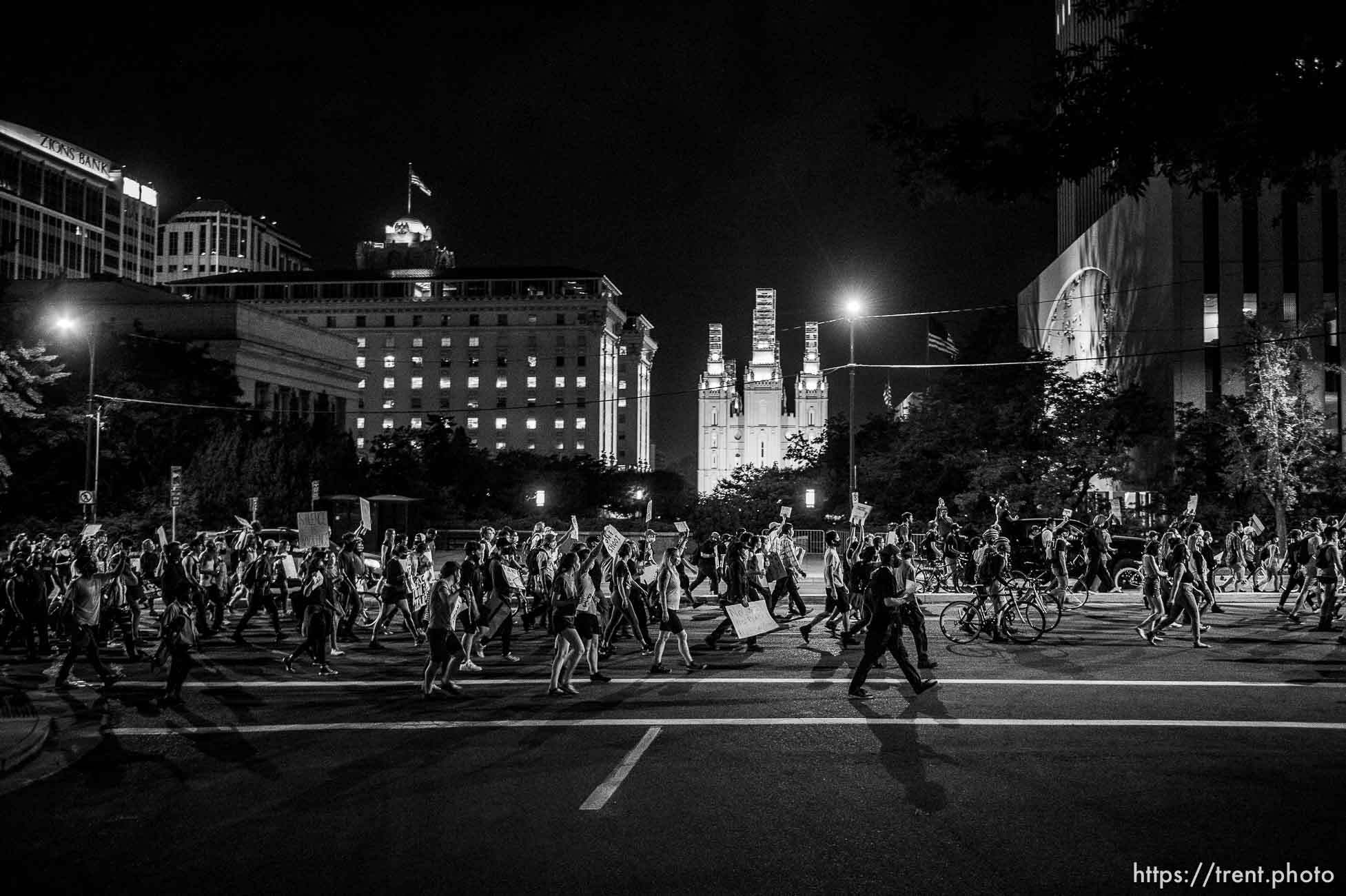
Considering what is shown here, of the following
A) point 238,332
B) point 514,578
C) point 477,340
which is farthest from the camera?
point 477,340

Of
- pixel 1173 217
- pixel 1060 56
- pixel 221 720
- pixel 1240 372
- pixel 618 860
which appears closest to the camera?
pixel 618 860

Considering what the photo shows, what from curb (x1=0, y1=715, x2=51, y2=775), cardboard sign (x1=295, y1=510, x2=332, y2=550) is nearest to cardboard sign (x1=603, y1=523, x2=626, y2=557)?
curb (x1=0, y1=715, x2=51, y2=775)

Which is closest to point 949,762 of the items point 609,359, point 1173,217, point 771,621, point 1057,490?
point 771,621

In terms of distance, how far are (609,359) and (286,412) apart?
2918 inches

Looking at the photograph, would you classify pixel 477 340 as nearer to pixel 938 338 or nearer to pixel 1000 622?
pixel 938 338

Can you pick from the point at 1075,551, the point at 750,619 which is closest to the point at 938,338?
the point at 1075,551

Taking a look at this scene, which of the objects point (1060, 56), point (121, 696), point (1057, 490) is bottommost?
point (121, 696)

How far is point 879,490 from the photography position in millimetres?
44906

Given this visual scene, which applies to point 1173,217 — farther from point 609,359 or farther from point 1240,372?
point 609,359

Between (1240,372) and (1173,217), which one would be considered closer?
(1240,372)

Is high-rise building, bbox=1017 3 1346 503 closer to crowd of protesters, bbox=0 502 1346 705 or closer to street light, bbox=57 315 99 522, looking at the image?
crowd of protesters, bbox=0 502 1346 705

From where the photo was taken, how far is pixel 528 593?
20766 mm

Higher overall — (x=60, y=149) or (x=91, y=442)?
(x=60, y=149)

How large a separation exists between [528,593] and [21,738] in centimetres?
1138
